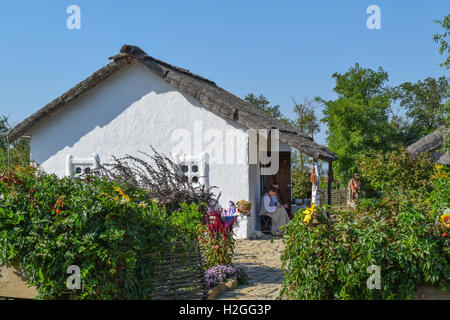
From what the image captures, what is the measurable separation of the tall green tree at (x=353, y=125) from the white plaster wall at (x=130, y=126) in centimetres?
1225

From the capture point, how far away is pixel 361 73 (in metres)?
24.9

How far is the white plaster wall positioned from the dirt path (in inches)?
49.1

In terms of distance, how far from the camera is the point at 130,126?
12.4 metres

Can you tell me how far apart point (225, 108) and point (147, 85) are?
267 cm

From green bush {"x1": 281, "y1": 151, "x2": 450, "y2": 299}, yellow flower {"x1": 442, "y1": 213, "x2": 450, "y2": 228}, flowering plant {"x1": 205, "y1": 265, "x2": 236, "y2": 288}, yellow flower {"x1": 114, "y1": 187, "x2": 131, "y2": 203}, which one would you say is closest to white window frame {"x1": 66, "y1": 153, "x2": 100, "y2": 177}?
flowering plant {"x1": 205, "y1": 265, "x2": 236, "y2": 288}

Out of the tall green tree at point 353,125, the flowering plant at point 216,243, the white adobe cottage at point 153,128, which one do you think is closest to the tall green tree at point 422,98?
the tall green tree at point 353,125

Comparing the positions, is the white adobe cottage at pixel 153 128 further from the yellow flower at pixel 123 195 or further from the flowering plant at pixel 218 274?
the yellow flower at pixel 123 195

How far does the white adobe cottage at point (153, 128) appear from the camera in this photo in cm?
1124

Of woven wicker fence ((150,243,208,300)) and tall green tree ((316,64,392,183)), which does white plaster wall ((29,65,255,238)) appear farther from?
tall green tree ((316,64,392,183))

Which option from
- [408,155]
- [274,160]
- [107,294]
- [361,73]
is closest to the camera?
[107,294]

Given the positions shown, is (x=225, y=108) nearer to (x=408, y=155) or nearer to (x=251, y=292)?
(x=251, y=292)

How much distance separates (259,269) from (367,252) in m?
3.67

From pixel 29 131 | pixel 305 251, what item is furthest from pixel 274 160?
pixel 305 251

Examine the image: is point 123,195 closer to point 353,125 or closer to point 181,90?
point 181,90
